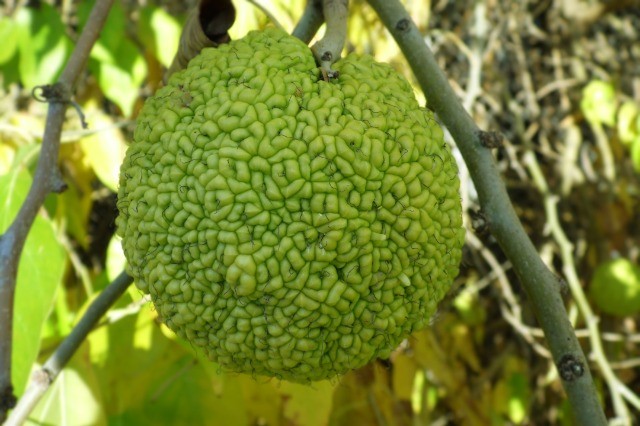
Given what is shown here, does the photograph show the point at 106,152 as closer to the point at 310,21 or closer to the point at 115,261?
the point at 115,261

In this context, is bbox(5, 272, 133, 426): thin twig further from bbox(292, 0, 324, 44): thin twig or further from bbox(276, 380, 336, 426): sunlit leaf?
bbox(292, 0, 324, 44): thin twig

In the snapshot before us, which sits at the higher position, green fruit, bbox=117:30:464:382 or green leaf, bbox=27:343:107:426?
green fruit, bbox=117:30:464:382

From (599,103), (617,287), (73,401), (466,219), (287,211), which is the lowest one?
(617,287)

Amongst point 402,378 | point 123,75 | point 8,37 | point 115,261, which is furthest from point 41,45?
point 402,378

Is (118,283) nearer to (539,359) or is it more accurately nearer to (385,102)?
(385,102)

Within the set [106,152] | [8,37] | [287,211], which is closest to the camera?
[287,211]

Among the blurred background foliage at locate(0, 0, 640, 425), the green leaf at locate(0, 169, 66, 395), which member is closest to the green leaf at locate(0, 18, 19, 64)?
the blurred background foliage at locate(0, 0, 640, 425)
